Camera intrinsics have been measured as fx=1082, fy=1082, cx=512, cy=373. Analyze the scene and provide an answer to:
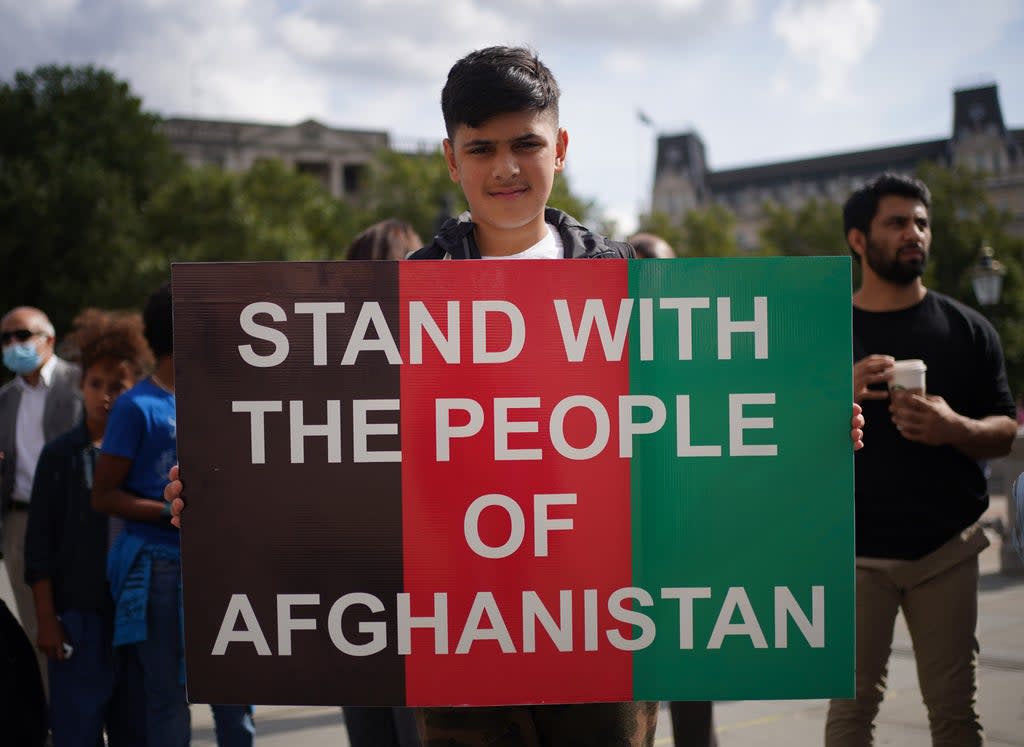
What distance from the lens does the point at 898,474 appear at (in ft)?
10.7

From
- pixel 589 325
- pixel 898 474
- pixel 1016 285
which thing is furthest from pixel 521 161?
pixel 1016 285

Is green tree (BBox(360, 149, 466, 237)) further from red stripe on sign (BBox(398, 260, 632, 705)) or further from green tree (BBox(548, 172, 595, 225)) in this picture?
red stripe on sign (BBox(398, 260, 632, 705))

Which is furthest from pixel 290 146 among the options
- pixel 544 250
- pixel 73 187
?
pixel 544 250

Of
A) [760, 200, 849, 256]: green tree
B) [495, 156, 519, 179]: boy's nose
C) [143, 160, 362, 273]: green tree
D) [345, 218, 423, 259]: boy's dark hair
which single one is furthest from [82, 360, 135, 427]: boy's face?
[760, 200, 849, 256]: green tree

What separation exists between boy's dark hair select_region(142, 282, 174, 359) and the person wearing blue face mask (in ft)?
6.85

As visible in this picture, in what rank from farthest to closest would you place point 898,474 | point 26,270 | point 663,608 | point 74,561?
point 26,270 → point 74,561 → point 898,474 → point 663,608

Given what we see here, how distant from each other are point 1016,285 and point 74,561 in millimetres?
37900

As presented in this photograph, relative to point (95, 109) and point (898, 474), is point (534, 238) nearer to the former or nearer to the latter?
point (898, 474)

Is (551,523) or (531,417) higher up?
(531,417)

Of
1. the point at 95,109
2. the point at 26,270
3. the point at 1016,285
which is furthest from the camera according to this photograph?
the point at 1016,285

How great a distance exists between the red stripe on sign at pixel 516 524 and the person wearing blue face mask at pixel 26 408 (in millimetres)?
4011

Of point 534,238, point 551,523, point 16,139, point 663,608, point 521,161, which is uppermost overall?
point 16,139

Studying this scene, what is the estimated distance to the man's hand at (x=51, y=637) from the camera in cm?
363

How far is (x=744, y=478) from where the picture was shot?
1949 millimetres
